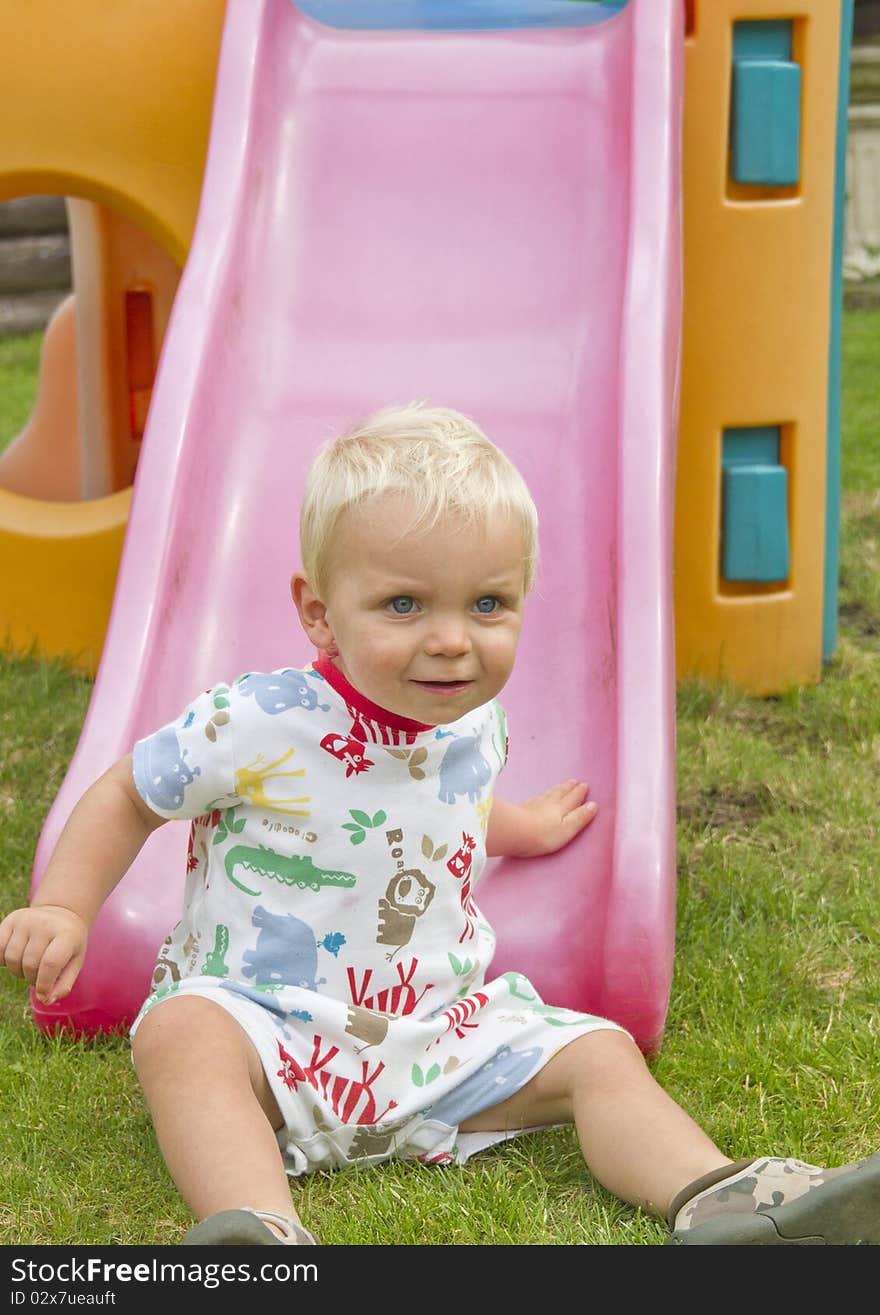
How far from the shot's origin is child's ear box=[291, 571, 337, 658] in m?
2.06

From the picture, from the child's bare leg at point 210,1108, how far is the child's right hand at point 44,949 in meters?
0.13

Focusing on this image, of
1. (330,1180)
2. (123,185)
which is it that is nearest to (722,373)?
(123,185)

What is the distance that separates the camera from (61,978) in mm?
1918

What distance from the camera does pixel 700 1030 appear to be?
2375mm

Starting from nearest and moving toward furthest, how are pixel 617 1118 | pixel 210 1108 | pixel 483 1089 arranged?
pixel 210 1108 < pixel 617 1118 < pixel 483 1089

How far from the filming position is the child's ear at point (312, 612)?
206 centimetres

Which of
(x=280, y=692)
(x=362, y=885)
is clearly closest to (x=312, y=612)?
(x=280, y=692)

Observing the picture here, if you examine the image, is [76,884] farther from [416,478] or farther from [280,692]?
[416,478]

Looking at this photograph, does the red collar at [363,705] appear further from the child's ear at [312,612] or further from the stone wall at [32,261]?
the stone wall at [32,261]

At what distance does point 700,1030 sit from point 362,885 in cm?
60

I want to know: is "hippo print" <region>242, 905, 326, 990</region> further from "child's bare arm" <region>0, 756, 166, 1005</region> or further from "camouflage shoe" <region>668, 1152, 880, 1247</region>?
"camouflage shoe" <region>668, 1152, 880, 1247</region>

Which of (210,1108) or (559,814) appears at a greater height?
(559,814)

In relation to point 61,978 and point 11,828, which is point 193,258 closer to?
point 11,828

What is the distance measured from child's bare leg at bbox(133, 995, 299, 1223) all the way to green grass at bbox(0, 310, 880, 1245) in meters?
0.12
